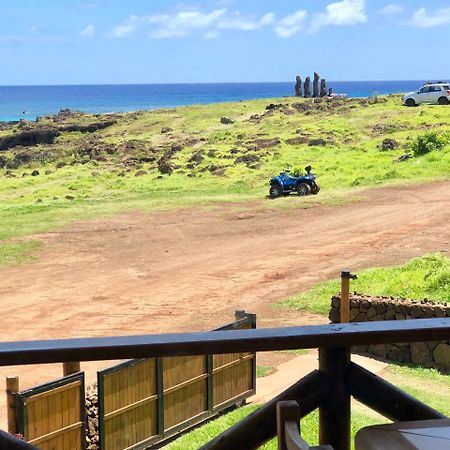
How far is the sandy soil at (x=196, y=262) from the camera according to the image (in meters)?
17.0

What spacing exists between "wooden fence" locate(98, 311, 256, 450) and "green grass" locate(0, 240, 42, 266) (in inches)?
453

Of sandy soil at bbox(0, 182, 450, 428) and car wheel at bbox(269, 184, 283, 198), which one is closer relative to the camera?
sandy soil at bbox(0, 182, 450, 428)

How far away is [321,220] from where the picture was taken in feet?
85.6

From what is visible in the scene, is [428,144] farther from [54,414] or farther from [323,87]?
[323,87]

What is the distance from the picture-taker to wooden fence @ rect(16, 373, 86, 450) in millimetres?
9172

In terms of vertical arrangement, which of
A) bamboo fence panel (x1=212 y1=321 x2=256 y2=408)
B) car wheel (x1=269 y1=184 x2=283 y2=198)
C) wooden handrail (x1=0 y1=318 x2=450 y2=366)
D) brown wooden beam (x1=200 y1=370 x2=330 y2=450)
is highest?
wooden handrail (x1=0 y1=318 x2=450 y2=366)

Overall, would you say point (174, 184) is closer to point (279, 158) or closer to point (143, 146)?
point (279, 158)

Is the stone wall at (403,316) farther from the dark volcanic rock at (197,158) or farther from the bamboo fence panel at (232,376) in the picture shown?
the dark volcanic rock at (197,158)

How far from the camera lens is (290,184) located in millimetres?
30406

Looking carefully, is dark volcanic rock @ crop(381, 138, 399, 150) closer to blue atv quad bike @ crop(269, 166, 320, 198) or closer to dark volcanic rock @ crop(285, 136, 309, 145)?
dark volcanic rock @ crop(285, 136, 309, 145)

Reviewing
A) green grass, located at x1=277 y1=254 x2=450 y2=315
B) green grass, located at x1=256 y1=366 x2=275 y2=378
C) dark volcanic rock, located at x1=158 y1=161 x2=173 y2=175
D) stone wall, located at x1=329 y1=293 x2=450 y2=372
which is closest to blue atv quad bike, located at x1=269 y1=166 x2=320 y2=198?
dark volcanic rock, located at x1=158 y1=161 x2=173 y2=175

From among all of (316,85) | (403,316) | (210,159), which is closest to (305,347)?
(403,316)

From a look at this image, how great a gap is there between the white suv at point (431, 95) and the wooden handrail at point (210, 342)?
4720 centimetres

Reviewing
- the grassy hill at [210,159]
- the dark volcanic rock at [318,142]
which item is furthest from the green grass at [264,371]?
the dark volcanic rock at [318,142]
